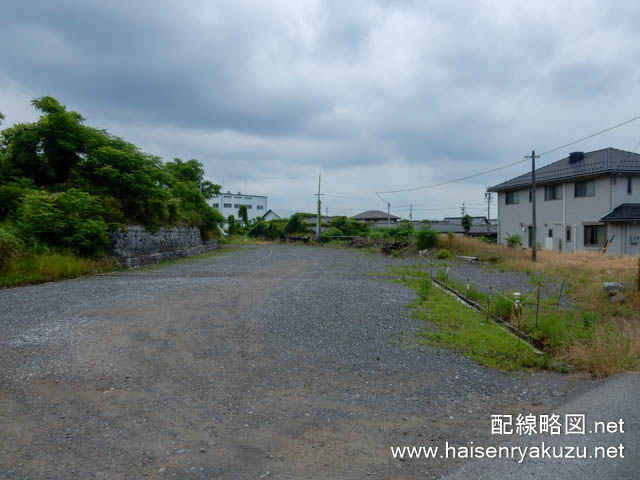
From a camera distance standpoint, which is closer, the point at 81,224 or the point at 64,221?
the point at 64,221

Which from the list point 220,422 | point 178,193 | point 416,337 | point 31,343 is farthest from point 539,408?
point 178,193

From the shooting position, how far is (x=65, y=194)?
14.3 metres

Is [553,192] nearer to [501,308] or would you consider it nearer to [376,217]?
[501,308]

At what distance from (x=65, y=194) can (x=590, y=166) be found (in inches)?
1018

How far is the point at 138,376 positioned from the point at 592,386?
4888 millimetres

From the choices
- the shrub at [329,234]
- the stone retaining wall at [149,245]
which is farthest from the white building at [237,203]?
the stone retaining wall at [149,245]

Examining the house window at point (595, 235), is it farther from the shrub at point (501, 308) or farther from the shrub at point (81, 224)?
the shrub at point (81, 224)

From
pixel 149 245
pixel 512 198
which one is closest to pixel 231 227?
pixel 512 198

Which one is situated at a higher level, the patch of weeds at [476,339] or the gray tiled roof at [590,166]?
the gray tiled roof at [590,166]

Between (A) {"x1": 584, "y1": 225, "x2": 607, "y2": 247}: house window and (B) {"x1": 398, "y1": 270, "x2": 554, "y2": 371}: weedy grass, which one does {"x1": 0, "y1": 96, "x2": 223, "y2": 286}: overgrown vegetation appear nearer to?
(B) {"x1": 398, "y1": 270, "x2": 554, "y2": 371}: weedy grass

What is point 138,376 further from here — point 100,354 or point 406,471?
point 406,471

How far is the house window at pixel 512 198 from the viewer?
92.9 ft

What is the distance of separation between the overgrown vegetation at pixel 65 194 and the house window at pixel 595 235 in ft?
74.7

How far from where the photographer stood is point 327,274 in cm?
1458
